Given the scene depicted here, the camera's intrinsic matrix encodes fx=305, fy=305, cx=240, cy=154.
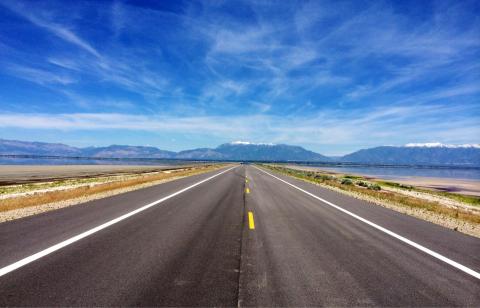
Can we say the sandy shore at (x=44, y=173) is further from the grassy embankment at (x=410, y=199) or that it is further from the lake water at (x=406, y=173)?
the lake water at (x=406, y=173)

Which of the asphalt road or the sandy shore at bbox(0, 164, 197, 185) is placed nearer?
the asphalt road

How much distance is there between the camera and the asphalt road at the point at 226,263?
169 inches

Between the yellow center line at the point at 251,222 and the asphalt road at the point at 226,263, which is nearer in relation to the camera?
the asphalt road at the point at 226,263

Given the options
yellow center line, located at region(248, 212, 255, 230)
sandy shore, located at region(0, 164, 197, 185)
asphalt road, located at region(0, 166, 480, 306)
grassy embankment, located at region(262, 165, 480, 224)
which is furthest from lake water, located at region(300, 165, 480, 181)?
asphalt road, located at region(0, 166, 480, 306)

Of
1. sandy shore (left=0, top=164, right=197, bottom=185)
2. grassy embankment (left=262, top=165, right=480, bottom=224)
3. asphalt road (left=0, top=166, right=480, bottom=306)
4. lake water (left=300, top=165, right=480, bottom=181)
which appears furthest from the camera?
lake water (left=300, top=165, right=480, bottom=181)

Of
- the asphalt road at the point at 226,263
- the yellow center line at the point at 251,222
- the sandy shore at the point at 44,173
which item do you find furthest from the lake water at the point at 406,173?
the asphalt road at the point at 226,263

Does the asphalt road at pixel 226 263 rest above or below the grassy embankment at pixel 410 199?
above

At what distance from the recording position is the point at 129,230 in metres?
8.14

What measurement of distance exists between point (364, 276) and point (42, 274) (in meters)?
5.28

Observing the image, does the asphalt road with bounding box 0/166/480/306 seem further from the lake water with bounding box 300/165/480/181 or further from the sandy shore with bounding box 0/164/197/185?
the lake water with bounding box 300/165/480/181

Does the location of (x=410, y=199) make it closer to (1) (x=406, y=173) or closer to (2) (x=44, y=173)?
(2) (x=44, y=173)

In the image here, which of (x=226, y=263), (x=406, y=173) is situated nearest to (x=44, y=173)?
(x=226, y=263)

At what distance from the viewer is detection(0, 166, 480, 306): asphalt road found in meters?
4.29

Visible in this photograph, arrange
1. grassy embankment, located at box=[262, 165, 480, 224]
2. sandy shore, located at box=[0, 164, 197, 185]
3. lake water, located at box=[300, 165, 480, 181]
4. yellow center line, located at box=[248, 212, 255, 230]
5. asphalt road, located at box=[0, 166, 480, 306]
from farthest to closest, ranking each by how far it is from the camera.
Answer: lake water, located at box=[300, 165, 480, 181], sandy shore, located at box=[0, 164, 197, 185], grassy embankment, located at box=[262, 165, 480, 224], yellow center line, located at box=[248, 212, 255, 230], asphalt road, located at box=[0, 166, 480, 306]
